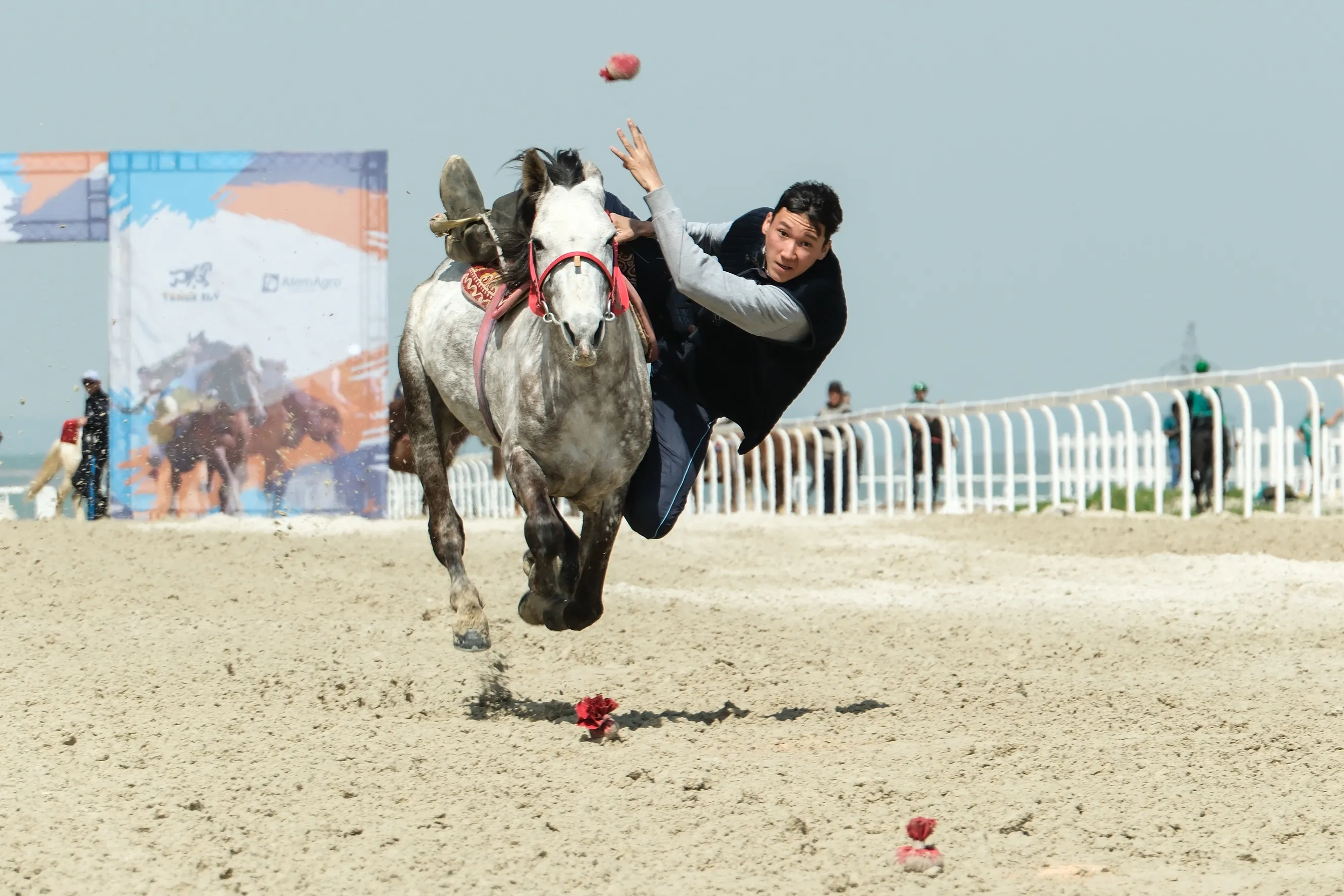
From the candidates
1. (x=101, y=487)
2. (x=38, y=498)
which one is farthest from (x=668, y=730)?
(x=38, y=498)

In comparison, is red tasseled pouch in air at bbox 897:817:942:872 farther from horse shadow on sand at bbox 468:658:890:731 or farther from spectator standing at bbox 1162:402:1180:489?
spectator standing at bbox 1162:402:1180:489

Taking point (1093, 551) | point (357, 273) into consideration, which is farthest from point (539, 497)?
point (357, 273)

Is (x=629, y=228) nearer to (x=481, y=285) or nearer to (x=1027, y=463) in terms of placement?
(x=481, y=285)

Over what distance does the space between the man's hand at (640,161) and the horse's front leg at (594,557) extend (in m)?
1.13

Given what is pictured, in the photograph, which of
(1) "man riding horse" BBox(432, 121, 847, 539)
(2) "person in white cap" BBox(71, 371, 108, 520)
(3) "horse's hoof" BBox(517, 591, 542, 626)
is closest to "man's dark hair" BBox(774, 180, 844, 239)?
(1) "man riding horse" BBox(432, 121, 847, 539)

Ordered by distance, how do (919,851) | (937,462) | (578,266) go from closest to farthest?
(919,851) < (578,266) < (937,462)

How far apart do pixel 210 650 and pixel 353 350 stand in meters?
11.3

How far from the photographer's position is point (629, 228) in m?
6.23

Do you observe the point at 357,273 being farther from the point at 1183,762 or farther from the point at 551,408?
the point at 1183,762

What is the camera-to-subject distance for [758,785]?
16.0ft

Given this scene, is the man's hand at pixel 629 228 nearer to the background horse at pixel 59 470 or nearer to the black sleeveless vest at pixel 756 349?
the black sleeveless vest at pixel 756 349

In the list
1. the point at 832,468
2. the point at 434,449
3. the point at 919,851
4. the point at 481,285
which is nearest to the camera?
the point at 919,851

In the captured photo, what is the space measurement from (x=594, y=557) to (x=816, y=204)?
5.05 ft

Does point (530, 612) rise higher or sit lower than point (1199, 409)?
lower
